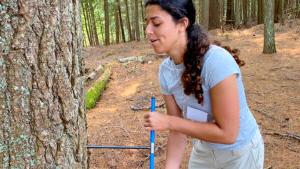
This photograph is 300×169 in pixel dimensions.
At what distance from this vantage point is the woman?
202 cm

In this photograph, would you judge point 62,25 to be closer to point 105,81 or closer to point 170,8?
point 170,8

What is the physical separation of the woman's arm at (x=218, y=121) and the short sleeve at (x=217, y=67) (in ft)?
0.08

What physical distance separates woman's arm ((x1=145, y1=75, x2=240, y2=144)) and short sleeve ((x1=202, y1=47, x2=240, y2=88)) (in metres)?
0.03

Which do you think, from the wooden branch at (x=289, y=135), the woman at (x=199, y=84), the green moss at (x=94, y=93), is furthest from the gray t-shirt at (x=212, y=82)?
the green moss at (x=94, y=93)

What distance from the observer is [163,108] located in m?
5.94

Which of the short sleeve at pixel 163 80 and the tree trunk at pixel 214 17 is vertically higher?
the tree trunk at pixel 214 17

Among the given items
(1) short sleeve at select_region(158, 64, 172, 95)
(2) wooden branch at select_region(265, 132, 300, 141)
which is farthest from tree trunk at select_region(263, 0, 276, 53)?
(1) short sleeve at select_region(158, 64, 172, 95)

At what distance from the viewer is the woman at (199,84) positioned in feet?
6.63

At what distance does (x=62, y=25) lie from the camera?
1751 mm

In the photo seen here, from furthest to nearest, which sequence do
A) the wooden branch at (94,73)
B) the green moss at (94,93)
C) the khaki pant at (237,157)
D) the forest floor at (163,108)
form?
the wooden branch at (94,73), the green moss at (94,93), the forest floor at (163,108), the khaki pant at (237,157)

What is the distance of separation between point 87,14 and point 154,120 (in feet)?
73.7

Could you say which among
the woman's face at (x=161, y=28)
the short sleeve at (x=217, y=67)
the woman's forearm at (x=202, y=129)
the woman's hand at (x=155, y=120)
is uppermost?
the woman's face at (x=161, y=28)

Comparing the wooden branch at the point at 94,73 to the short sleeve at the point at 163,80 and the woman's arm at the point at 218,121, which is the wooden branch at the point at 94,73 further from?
the woman's arm at the point at 218,121

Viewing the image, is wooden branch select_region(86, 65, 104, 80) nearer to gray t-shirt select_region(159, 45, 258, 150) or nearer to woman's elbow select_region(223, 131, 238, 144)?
gray t-shirt select_region(159, 45, 258, 150)
